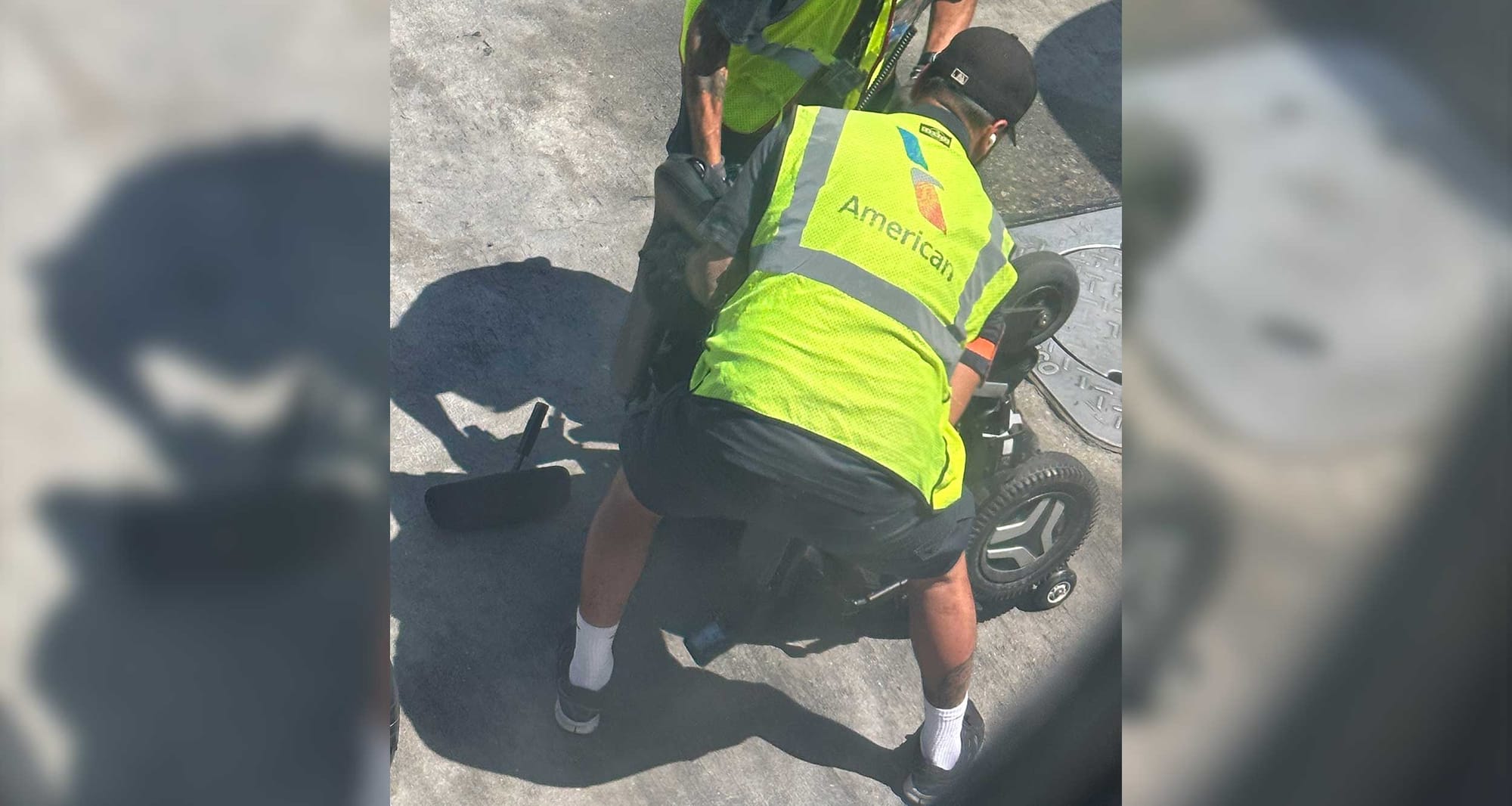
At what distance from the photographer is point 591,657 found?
3188 millimetres

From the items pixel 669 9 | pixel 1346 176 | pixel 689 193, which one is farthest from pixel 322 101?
pixel 669 9

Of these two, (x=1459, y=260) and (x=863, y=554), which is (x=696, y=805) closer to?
(x=863, y=554)

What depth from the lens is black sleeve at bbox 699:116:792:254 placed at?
2787 mm

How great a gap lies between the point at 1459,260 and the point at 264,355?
2.22ft

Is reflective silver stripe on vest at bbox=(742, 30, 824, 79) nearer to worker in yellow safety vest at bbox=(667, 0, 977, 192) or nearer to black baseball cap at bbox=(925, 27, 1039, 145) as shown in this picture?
worker in yellow safety vest at bbox=(667, 0, 977, 192)

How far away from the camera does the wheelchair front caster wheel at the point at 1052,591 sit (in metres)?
3.74

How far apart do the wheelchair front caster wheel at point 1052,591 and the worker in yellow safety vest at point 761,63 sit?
1.56 meters

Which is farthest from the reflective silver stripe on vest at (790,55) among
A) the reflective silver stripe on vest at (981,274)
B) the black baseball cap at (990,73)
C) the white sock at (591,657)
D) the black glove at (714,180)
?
the white sock at (591,657)

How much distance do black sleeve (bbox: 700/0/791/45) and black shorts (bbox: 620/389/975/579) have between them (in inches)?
42.9

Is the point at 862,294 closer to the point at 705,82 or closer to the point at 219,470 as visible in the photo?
the point at 705,82

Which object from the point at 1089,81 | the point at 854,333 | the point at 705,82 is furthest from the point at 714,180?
the point at 1089,81

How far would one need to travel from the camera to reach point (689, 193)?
313 cm

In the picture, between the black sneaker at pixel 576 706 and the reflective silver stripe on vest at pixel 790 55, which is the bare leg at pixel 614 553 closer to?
the black sneaker at pixel 576 706

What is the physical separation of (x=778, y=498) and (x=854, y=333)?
0.39 meters
